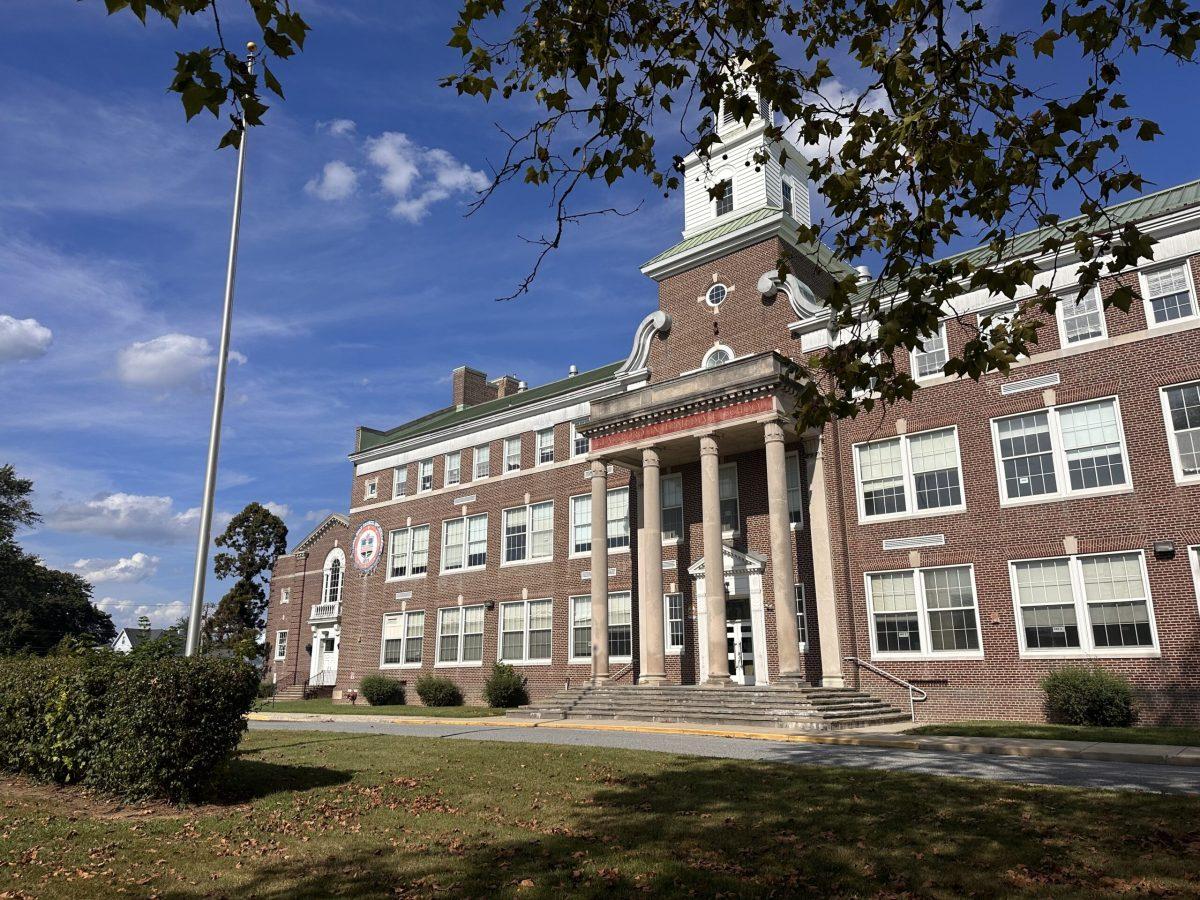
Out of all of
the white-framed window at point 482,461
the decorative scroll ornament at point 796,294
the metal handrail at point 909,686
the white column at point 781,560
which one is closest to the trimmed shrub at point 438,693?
the white-framed window at point 482,461

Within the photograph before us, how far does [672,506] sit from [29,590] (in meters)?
56.1

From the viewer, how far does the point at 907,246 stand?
Answer: 8000mm

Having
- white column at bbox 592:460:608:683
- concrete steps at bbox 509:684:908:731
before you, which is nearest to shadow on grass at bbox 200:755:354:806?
concrete steps at bbox 509:684:908:731

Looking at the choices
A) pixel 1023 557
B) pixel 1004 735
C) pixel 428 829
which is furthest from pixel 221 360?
pixel 1023 557

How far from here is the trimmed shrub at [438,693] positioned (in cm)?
3378

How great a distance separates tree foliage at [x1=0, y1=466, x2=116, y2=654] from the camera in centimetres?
5819

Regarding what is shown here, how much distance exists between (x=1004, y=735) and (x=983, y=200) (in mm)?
13824

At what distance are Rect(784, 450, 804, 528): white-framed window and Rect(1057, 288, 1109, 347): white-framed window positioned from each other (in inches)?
329

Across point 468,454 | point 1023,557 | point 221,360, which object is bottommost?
point 1023,557

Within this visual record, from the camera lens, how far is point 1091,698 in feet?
64.2

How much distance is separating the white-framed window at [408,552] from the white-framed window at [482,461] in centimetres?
412

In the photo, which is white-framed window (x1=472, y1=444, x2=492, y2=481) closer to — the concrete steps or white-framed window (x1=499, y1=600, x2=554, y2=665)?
white-framed window (x1=499, y1=600, x2=554, y2=665)

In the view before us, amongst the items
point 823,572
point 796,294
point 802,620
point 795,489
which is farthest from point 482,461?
point 823,572

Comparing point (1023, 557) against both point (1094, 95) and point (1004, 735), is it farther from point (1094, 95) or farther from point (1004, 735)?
point (1094, 95)
